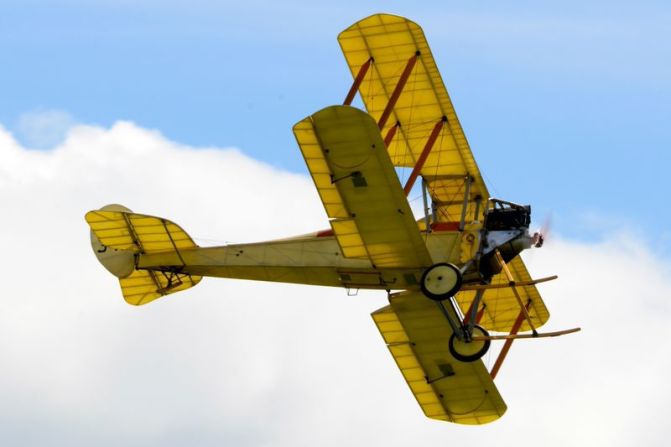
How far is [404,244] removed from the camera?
25.5 m

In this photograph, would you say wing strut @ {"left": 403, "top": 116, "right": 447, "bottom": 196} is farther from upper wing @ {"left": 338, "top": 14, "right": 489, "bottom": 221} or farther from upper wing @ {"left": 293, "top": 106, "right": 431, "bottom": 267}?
upper wing @ {"left": 293, "top": 106, "right": 431, "bottom": 267}

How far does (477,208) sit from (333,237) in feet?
7.40

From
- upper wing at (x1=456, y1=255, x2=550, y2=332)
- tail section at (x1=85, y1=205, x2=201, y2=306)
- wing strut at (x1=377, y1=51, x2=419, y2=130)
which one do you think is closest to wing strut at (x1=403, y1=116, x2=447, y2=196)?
wing strut at (x1=377, y1=51, x2=419, y2=130)

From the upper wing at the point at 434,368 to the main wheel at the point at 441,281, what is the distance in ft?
5.93

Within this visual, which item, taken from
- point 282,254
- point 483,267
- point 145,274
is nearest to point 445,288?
point 483,267

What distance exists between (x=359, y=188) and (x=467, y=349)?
12.8 feet

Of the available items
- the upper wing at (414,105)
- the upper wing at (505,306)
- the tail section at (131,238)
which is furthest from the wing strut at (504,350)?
the tail section at (131,238)

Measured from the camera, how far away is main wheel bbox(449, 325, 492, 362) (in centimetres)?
2712

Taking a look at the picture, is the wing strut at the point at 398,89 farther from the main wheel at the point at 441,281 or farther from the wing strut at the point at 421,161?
the main wheel at the point at 441,281

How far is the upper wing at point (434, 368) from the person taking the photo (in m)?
27.7

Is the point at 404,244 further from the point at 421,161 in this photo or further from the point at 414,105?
the point at 414,105

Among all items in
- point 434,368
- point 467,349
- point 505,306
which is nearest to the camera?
point 467,349

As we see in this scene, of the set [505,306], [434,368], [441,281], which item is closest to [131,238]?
[441,281]

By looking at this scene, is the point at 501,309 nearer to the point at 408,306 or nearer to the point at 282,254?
the point at 408,306
